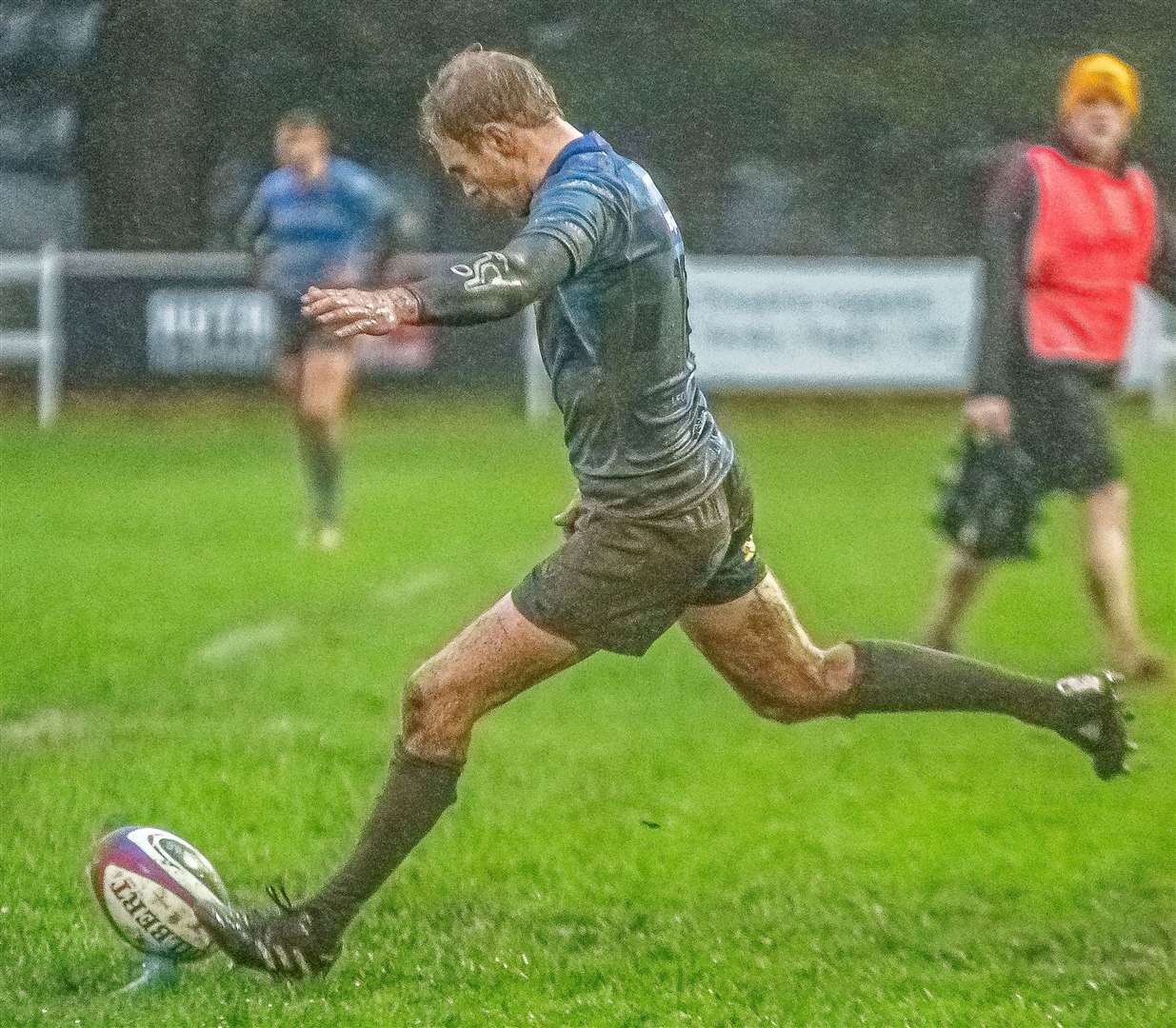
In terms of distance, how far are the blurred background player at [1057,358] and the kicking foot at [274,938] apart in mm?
3724

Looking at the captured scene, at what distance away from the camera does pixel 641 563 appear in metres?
4.40

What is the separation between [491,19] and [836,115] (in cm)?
241

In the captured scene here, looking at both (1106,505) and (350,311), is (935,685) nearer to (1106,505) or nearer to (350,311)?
(350,311)

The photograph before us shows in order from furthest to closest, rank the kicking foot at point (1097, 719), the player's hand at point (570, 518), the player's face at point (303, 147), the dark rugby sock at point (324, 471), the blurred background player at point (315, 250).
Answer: the player's face at point (303, 147), the blurred background player at point (315, 250), the dark rugby sock at point (324, 471), the kicking foot at point (1097, 719), the player's hand at point (570, 518)

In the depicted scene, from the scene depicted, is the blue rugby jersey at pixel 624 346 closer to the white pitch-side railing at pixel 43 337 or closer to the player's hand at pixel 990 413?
the player's hand at pixel 990 413

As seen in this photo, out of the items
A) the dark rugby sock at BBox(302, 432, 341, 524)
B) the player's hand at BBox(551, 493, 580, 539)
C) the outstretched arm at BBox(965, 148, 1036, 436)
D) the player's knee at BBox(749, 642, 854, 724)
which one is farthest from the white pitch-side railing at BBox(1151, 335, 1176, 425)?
the player's hand at BBox(551, 493, 580, 539)

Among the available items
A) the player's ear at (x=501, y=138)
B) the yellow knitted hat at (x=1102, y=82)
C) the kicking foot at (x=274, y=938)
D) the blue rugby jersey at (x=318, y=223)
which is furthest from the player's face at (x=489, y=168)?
the blue rugby jersey at (x=318, y=223)

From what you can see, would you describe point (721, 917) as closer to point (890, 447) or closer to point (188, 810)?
point (188, 810)

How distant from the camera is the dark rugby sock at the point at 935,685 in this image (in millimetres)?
4852

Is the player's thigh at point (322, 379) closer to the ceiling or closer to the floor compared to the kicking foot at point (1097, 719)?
closer to the floor

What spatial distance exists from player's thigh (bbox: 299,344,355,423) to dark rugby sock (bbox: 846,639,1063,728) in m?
7.05

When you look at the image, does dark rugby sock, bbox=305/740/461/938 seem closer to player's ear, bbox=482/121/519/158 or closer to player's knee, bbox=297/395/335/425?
player's ear, bbox=482/121/519/158

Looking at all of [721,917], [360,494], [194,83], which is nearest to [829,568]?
[360,494]

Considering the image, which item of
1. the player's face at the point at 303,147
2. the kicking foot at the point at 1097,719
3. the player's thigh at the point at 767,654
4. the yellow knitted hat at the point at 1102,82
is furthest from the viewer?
the player's face at the point at 303,147
